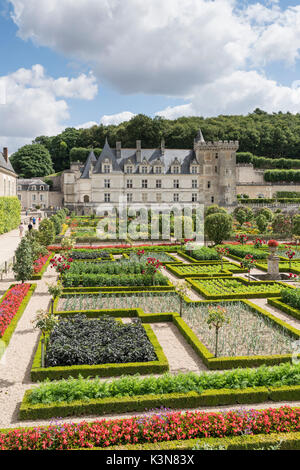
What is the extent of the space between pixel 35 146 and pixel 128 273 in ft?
204

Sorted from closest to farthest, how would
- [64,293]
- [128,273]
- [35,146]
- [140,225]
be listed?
[64,293]
[128,273]
[140,225]
[35,146]

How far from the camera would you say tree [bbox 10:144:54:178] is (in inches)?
2857

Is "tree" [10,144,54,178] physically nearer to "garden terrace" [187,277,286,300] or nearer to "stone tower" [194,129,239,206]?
"stone tower" [194,129,239,206]

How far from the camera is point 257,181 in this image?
7150cm

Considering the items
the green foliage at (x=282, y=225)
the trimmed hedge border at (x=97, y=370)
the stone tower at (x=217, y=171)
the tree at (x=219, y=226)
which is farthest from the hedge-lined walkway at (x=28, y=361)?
the stone tower at (x=217, y=171)

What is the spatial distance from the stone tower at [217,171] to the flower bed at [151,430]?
1904 inches

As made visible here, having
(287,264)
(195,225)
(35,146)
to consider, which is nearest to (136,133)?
(35,146)

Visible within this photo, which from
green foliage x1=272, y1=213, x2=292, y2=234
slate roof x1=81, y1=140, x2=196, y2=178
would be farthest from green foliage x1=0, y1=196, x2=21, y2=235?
green foliage x1=272, y1=213, x2=292, y2=234

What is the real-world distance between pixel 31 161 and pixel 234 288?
63.6 meters

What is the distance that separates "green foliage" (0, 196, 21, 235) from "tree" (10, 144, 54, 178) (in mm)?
33534

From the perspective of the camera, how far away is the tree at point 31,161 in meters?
72.6

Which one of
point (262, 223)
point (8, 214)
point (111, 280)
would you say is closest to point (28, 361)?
point (111, 280)
